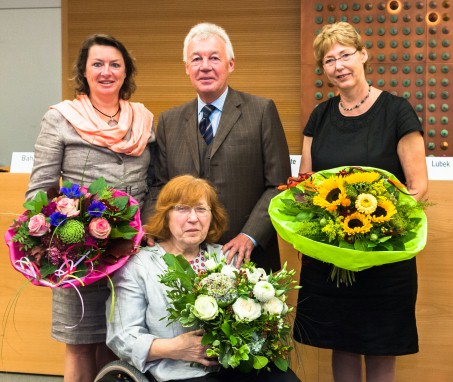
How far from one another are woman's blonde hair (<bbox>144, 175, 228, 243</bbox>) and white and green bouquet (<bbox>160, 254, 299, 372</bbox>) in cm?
26

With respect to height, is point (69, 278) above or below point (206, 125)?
below

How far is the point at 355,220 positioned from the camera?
2064 millimetres

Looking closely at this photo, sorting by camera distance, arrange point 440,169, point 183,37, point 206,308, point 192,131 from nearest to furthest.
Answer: point 206,308, point 192,131, point 440,169, point 183,37

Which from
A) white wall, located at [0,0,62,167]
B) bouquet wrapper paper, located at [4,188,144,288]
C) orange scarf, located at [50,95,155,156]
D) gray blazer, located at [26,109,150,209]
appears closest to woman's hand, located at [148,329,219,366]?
bouquet wrapper paper, located at [4,188,144,288]

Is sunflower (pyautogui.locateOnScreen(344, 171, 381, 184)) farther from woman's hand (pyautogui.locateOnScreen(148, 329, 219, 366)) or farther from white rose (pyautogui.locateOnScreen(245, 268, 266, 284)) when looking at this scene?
woman's hand (pyautogui.locateOnScreen(148, 329, 219, 366))

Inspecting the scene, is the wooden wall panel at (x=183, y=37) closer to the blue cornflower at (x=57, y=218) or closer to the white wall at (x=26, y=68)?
the white wall at (x=26, y=68)

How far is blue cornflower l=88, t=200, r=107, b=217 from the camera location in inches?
82.5

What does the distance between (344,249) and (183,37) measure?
11.9ft

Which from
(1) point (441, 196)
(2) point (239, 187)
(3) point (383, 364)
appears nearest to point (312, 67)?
(1) point (441, 196)

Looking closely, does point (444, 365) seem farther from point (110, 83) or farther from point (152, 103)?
point (152, 103)

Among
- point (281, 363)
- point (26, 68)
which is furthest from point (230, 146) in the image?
point (26, 68)

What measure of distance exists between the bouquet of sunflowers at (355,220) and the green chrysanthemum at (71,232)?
2.17ft

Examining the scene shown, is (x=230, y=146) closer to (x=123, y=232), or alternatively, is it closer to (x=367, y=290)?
(x=123, y=232)

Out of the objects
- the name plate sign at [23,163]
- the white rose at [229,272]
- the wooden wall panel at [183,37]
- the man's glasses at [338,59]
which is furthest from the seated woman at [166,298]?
the wooden wall panel at [183,37]
